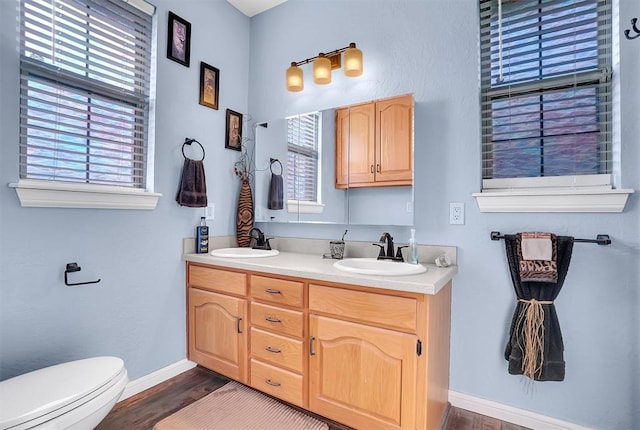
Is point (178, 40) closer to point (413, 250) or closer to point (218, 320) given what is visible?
point (218, 320)

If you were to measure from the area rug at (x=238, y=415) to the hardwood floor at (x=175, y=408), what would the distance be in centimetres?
7

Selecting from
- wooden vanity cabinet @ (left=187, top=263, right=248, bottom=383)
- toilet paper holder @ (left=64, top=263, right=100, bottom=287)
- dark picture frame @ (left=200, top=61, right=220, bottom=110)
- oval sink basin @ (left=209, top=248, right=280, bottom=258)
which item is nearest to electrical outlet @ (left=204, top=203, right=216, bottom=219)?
oval sink basin @ (left=209, top=248, right=280, bottom=258)

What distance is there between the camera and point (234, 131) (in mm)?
Answer: 2521

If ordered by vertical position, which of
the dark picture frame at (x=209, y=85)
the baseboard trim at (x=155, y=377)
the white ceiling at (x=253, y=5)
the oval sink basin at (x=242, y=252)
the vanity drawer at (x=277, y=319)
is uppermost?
the white ceiling at (x=253, y=5)

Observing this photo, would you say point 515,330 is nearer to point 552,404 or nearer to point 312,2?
point 552,404

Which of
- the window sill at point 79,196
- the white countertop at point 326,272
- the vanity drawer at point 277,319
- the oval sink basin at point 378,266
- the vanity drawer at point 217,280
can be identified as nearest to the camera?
the white countertop at point 326,272

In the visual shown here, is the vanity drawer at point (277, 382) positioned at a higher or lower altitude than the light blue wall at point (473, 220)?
lower

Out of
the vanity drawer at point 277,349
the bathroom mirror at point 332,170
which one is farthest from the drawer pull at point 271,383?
the bathroom mirror at point 332,170

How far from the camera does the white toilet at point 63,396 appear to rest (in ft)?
3.59

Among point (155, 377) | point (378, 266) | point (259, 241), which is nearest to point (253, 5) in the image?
point (259, 241)

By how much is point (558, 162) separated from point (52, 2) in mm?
2661

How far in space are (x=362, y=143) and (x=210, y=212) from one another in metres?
1.21

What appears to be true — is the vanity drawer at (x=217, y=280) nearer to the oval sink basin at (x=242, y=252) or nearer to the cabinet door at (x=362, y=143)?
the oval sink basin at (x=242, y=252)

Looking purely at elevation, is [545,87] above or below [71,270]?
above
